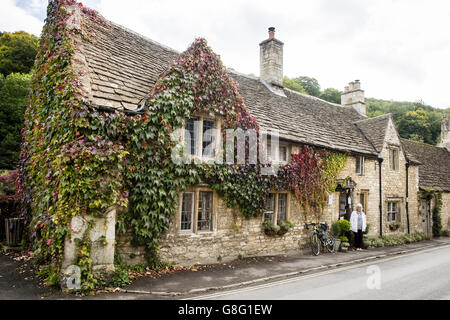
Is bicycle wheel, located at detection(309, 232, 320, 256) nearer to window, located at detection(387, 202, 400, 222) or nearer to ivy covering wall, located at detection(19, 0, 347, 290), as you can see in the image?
ivy covering wall, located at detection(19, 0, 347, 290)

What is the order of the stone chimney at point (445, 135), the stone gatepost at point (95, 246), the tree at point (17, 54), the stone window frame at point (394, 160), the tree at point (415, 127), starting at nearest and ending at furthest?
1. the stone gatepost at point (95, 246)
2. the stone window frame at point (394, 160)
3. the stone chimney at point (445, 135)
4. the tree at point (17, 54)
5. the tree at point (415, 127)

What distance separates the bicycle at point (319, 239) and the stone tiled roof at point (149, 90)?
12.5 feet

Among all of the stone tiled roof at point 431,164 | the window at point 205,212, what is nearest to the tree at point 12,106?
the window at point 205,212

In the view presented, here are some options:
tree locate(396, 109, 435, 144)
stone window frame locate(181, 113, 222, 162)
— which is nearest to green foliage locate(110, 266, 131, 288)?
stone window frame locate(181, 113, 222, 162)

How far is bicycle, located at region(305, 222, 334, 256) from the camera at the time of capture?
12906 millimetres

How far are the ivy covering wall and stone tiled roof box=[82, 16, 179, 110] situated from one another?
584 millimetres

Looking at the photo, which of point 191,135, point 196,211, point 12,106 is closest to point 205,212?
point 196,211

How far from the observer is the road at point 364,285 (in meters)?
7.15

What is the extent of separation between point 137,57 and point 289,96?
34.1 ft

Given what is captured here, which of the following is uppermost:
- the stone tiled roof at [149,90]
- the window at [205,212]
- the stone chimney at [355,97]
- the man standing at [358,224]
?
the stone chimney at [355,97]

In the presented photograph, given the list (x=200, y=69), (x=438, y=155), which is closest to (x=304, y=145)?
(x=200, y=69)

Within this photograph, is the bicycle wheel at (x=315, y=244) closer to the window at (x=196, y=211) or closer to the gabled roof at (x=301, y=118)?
the gabled roof at (x=301, y=118)

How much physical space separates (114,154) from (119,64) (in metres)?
4.38

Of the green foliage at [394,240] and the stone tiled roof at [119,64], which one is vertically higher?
the stone tiled roof at [119,64]
